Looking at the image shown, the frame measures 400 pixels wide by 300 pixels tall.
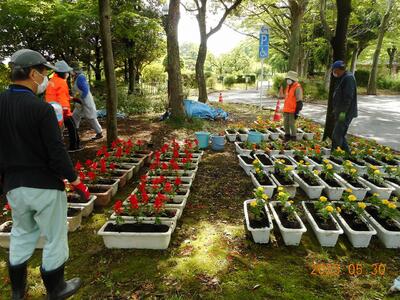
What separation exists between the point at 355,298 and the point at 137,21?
41.7 feet

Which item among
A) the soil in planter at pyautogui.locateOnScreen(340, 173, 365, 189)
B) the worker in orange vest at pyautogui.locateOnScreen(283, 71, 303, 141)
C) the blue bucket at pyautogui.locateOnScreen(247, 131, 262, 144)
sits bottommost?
the soil in planter at pyautogui.locateOnScreen(340, 173, 365, 189)

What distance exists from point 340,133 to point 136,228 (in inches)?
182

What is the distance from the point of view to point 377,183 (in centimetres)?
493

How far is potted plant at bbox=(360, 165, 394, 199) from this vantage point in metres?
4.67

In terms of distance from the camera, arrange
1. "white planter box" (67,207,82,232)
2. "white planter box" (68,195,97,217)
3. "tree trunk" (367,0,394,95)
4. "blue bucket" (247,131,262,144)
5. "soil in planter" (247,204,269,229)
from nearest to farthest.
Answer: "soil in planter" (247,204,269,229)
"white planter box" (67,207,82,232)
"white planter box" (68,195,97,217)
"blue bucket" (247,131,262,144)
"tree trunk" (367,0,394,95)

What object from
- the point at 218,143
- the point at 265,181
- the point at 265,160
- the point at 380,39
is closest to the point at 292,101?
the point at 218,143

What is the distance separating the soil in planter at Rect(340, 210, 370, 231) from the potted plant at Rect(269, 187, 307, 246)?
0.61 metres

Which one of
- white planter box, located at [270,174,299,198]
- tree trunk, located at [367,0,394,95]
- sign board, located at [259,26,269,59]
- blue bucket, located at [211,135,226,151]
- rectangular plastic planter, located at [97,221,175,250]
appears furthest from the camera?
tree trunk, located at [367,0,394,95]

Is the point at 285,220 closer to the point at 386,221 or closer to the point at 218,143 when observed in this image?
the point at 386,221

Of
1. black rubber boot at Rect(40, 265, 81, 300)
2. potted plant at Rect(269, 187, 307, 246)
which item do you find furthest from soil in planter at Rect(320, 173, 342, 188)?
black rubber boot at Rect(40, 265, 81, 300)

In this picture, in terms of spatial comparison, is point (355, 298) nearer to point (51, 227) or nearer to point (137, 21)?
point (51, 227)

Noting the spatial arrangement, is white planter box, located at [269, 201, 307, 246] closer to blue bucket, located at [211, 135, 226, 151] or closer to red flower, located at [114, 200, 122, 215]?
red flower, located at [114, 200, 122, 215]

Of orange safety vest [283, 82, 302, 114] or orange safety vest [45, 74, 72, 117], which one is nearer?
orange safety vest [45, 74, 72, 117]

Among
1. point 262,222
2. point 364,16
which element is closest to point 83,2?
point 262,222
